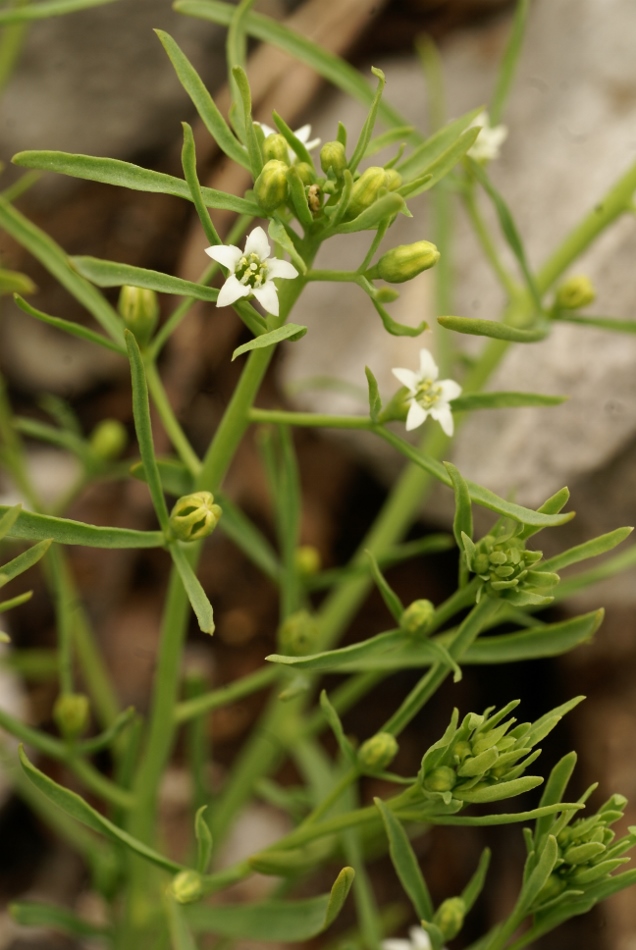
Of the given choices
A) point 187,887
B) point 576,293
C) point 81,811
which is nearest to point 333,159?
point 576,293

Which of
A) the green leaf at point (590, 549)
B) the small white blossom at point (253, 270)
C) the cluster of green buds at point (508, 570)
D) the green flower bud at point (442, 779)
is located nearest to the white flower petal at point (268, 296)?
the small white blossom at point (253, 270)

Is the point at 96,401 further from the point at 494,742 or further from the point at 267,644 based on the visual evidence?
the point at 494,742

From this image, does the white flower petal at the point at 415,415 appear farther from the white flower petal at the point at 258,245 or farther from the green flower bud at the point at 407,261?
the white flower petal at the point at 258,245

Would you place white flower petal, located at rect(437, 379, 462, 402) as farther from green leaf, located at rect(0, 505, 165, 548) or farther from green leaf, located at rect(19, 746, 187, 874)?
green leaf, located at rect(19, 746, 187, 874)

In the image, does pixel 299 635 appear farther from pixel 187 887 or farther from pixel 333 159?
pixel 333 159

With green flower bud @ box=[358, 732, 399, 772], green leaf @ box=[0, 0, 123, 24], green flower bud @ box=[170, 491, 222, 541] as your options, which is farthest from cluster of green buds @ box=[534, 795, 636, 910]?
green leaf @ box=[0, 0, 123, 24]

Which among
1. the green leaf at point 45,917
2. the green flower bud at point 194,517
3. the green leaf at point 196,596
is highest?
the green flower bud at point 194,517
